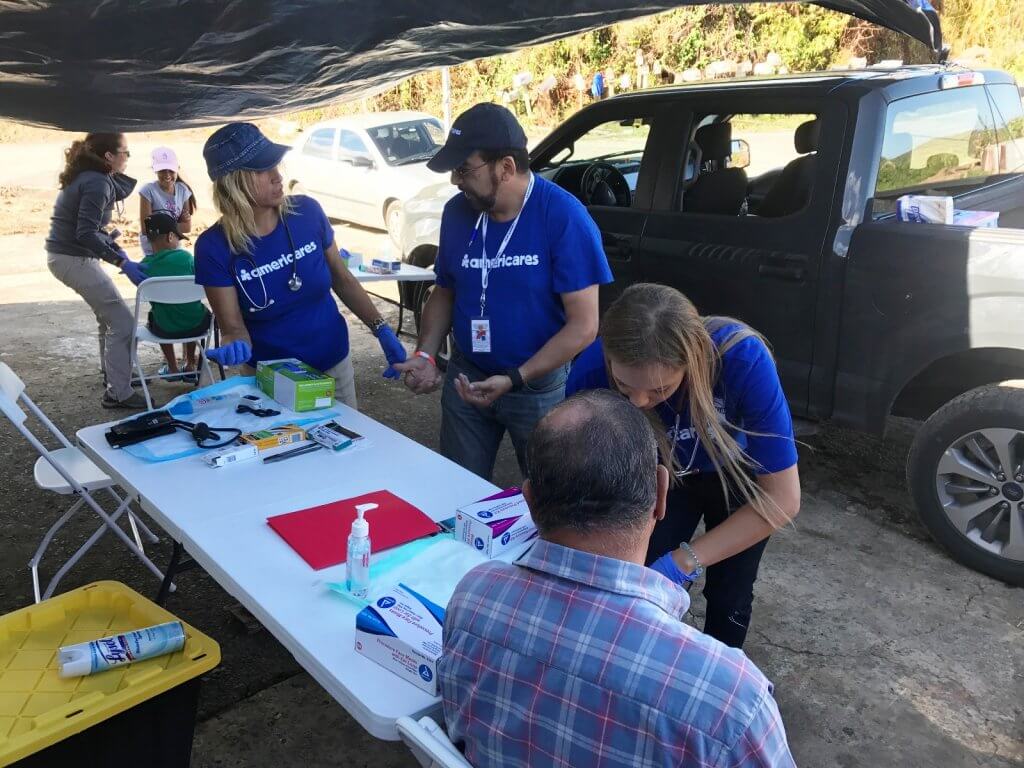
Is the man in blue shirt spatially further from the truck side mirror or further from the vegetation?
the vegetation

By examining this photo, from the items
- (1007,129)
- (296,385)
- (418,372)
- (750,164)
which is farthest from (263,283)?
(1007,129)

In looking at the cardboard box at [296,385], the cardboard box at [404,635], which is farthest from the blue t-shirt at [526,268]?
the cardboard box at [404,635]

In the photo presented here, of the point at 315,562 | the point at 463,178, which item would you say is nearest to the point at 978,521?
the point at 463,178

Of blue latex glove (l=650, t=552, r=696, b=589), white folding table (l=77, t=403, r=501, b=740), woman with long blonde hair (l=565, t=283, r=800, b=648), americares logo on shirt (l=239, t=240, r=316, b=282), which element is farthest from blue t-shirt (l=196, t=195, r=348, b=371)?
blue latex glove (l=650, t=552, r=696, b=589)

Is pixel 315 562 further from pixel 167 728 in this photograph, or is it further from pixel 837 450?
pixel 837 450

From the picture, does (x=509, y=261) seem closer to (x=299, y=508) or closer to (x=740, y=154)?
(x=299, y=508)

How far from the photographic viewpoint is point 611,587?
1236mm

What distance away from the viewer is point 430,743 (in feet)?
4.49

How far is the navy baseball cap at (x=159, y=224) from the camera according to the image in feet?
18.5

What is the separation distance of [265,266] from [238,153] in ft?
1.29

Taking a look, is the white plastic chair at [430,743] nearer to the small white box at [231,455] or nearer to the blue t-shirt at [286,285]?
the small white box at [231,455]

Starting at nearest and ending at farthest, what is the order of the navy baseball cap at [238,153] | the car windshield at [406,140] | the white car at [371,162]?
the navy baseball cap at [238,153], the white car at [371,162], the car windshield at [406,140]

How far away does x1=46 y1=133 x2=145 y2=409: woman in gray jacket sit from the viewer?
5.24m

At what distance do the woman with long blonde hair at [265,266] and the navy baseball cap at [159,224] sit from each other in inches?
114
